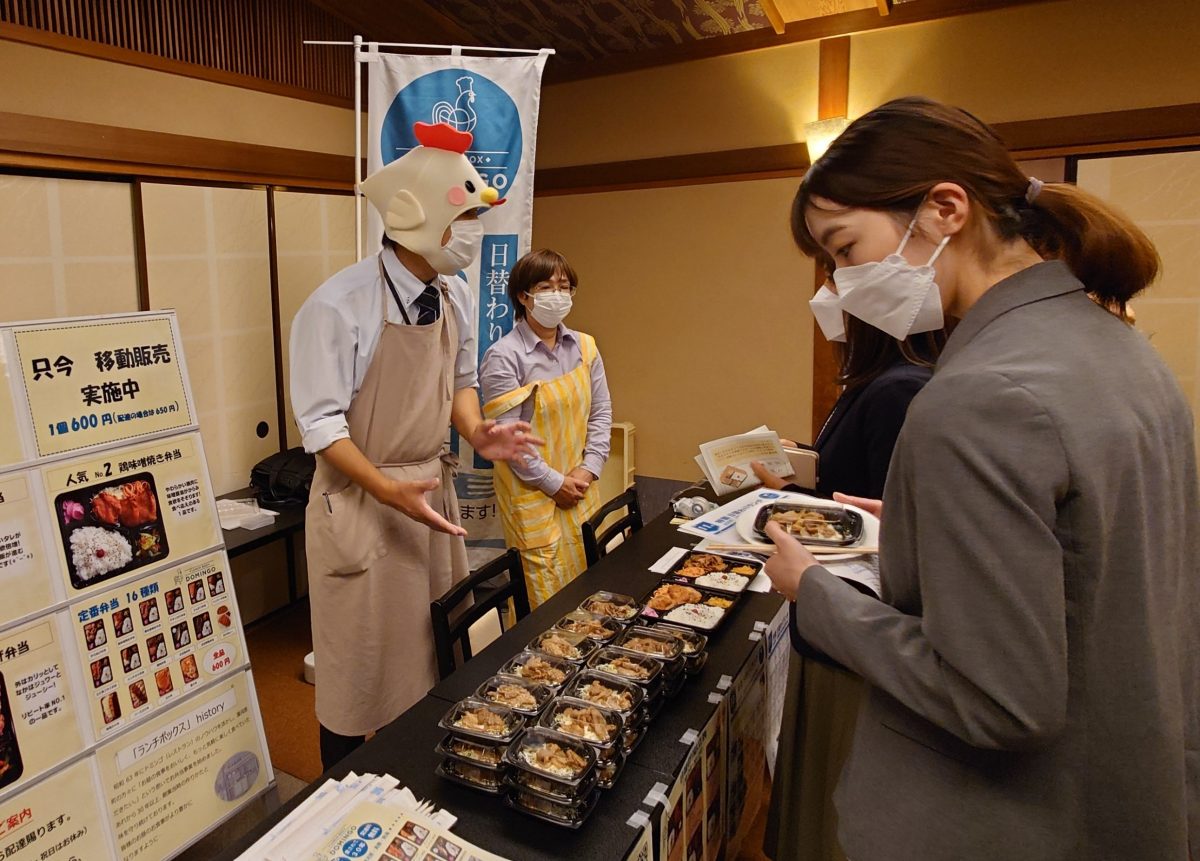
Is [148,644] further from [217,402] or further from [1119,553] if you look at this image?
[1119,553]

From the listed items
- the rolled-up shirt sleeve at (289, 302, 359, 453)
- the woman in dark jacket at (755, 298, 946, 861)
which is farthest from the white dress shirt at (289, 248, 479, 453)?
the woman in dark jacket at (755, 298, 946, 861)

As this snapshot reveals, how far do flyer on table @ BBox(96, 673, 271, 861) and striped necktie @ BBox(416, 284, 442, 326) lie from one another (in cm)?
113

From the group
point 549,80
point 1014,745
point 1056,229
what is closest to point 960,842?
point 1014,745

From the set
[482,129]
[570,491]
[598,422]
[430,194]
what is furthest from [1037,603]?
[482,129]

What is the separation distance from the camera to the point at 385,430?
200 cm

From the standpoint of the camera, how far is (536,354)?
294 centimetres

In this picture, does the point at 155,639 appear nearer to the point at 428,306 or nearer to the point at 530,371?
the point at 428,306

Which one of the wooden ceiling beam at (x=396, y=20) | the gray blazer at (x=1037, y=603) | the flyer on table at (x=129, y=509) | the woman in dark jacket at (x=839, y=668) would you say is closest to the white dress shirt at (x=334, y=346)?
the flyer on table at (x=129, y=509)

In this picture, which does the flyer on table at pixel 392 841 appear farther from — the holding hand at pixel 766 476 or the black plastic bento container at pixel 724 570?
the holding hand at pixel 766 476

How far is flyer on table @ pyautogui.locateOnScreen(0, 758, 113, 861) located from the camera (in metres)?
1.56

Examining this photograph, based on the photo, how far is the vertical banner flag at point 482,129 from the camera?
3000 millimetres

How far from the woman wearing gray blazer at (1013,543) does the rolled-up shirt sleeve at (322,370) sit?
1.28 metres

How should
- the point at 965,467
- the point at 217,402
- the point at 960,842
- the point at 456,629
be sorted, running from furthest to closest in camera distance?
the point at 217,402
the point at 456,629
the point at 960,842
the point at 965,467

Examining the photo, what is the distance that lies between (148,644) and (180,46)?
8.35 ft
